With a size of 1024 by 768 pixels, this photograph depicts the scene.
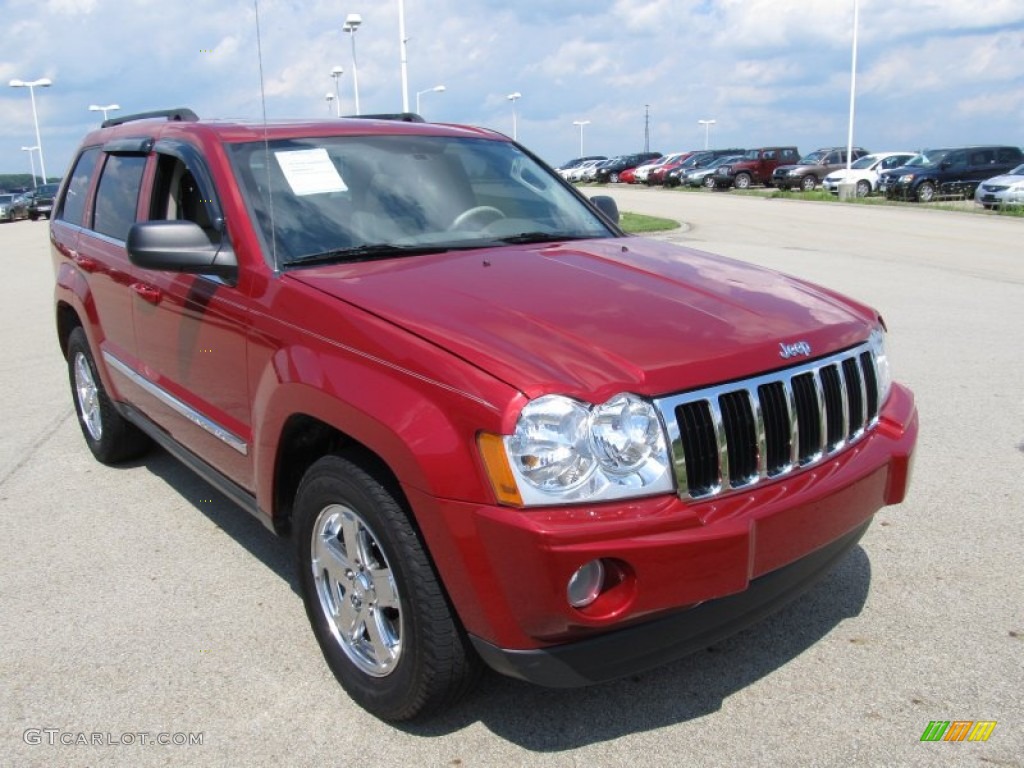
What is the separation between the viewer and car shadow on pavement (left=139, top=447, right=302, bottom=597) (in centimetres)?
426

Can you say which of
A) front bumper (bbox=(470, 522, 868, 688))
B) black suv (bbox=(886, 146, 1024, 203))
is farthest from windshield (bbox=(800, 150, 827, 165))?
front bumper (bbox=(470, 522, 868, 688))

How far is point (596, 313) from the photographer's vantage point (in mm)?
2949

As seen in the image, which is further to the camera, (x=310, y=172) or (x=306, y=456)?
(x=310, y=172)

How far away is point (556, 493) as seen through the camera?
96.5 inches

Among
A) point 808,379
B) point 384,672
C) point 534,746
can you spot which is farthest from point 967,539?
point 384,672

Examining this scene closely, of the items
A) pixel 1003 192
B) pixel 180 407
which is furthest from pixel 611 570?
pixel 1003 192

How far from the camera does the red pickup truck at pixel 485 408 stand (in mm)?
2475

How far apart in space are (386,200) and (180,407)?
4.23ft

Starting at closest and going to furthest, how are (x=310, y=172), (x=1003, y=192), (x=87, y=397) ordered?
(x=310, y=172), (x=87, y=397), (x=1003, y=192)

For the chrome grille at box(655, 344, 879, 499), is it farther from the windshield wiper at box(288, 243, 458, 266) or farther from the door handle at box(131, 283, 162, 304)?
the door handle at box(131, 283, 162, 304)

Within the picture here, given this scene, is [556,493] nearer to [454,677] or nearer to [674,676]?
[454,677]

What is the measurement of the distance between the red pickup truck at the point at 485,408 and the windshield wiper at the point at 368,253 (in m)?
0.01

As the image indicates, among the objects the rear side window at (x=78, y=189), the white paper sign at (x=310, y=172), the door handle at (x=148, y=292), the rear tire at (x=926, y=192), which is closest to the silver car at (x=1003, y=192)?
the rear tire at (x=926, y=192)

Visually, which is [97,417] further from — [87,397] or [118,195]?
[118,195]
